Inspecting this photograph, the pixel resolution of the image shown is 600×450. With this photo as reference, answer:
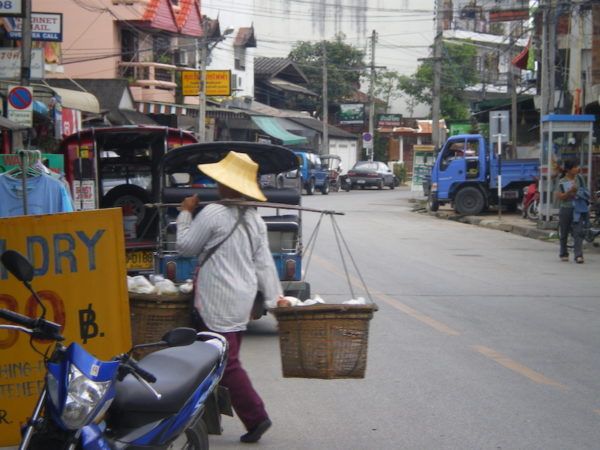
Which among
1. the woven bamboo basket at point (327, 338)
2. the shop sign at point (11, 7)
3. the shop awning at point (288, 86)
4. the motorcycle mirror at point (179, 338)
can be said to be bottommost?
the woven bamboo basket at point (327, 338)

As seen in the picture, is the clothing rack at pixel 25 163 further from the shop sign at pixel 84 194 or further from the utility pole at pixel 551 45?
the utility pole at pixel 551 45

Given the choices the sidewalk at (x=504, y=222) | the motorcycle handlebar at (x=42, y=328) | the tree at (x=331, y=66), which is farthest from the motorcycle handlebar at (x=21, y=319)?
the tree at (x=331, y=66)

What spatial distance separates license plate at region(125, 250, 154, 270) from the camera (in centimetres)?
1288

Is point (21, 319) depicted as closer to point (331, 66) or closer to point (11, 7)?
point (11, 7)

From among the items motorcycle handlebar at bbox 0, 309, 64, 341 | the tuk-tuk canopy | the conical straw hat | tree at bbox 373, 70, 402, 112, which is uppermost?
tree at bbox 373, 70, 402, 112

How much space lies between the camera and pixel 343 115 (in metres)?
67.1

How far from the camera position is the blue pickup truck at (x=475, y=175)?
3125 centimetres

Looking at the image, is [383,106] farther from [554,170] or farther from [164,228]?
[164,228]

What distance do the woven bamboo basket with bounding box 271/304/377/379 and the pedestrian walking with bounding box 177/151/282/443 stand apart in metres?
0.26

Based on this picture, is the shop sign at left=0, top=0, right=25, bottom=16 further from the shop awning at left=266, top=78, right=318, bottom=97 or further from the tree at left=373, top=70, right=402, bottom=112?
the tree at left=373, top=70, right=402, bottom=112

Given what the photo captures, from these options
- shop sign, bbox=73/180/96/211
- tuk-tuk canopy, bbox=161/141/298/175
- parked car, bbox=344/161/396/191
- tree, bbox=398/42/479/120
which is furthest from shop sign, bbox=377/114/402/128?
tuk-tuk canopy, bbox=161/141/298/175

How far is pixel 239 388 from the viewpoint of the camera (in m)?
6.14

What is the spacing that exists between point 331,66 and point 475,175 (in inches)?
1407

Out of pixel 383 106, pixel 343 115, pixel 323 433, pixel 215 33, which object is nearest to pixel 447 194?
pixel 215 33
